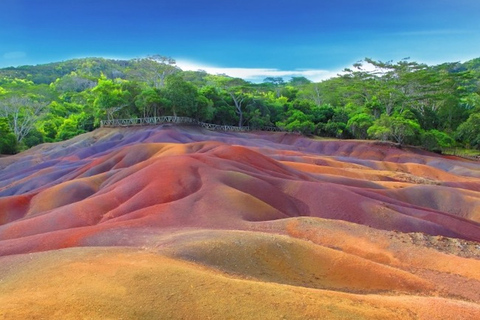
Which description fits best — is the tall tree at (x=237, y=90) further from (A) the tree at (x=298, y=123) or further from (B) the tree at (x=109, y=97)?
(B) the tree at (x=109, y=97)

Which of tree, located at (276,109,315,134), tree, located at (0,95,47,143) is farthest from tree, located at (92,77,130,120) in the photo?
tree, located at (276,109,315,134)

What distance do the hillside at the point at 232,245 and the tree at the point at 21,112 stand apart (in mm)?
39235

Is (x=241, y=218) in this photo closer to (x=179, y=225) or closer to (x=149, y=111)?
(x=179, y=225)

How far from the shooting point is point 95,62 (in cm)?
18962

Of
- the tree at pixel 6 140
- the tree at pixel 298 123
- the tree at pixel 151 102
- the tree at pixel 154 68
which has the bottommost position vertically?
the tree at pixel 6 140

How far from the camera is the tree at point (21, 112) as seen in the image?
230 ft

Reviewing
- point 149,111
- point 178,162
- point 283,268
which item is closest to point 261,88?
point 149,111

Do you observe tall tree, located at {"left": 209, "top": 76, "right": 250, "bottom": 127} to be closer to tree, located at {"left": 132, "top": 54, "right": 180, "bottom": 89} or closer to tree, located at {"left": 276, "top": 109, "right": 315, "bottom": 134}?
tree, located at {"left": 276, "top": 109, "right": 315, "bottom": 134}

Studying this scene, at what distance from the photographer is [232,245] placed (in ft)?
45.2

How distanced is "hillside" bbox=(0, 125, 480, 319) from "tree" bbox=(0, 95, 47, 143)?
129ft

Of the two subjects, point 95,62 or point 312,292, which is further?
point 95,62

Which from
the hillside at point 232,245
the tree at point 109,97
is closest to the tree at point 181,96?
the tree at point 109,97

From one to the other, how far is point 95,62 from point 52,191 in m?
178

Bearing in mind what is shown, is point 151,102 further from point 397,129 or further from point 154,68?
point 397,129
